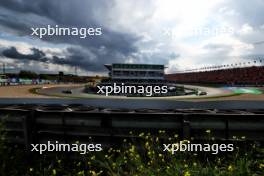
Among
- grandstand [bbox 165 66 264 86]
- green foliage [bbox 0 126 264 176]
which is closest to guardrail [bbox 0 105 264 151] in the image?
green foliage [bbox 0 126 264 176]

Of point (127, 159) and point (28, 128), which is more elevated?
point (28, 128)

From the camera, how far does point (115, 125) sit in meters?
7.07

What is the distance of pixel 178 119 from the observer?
6770 mm

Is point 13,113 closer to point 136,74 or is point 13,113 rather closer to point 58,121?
point 58,121

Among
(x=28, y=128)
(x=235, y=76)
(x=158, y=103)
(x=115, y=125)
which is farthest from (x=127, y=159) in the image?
(x=235, y=76)

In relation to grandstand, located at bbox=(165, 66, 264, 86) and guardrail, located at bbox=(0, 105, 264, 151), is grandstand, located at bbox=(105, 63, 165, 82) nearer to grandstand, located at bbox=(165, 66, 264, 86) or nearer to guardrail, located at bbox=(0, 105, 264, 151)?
grandstand, located at bbox=(165, 66, 264, 86)

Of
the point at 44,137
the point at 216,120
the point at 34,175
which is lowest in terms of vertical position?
the point at 34,175

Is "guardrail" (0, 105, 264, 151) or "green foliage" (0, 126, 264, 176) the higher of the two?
"guardrail" (0, 105, 264, 151)

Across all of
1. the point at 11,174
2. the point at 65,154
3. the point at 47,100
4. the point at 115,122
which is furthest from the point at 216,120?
the point at 47,100

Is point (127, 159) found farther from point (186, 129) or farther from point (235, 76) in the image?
point (235, 76)

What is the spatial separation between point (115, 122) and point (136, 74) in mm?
100487

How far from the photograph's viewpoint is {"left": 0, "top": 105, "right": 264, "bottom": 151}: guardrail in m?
6.62

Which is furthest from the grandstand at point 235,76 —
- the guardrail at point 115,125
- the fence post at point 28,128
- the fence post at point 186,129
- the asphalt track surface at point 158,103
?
the fence post at point 28,128

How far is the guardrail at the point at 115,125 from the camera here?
21.7ft
